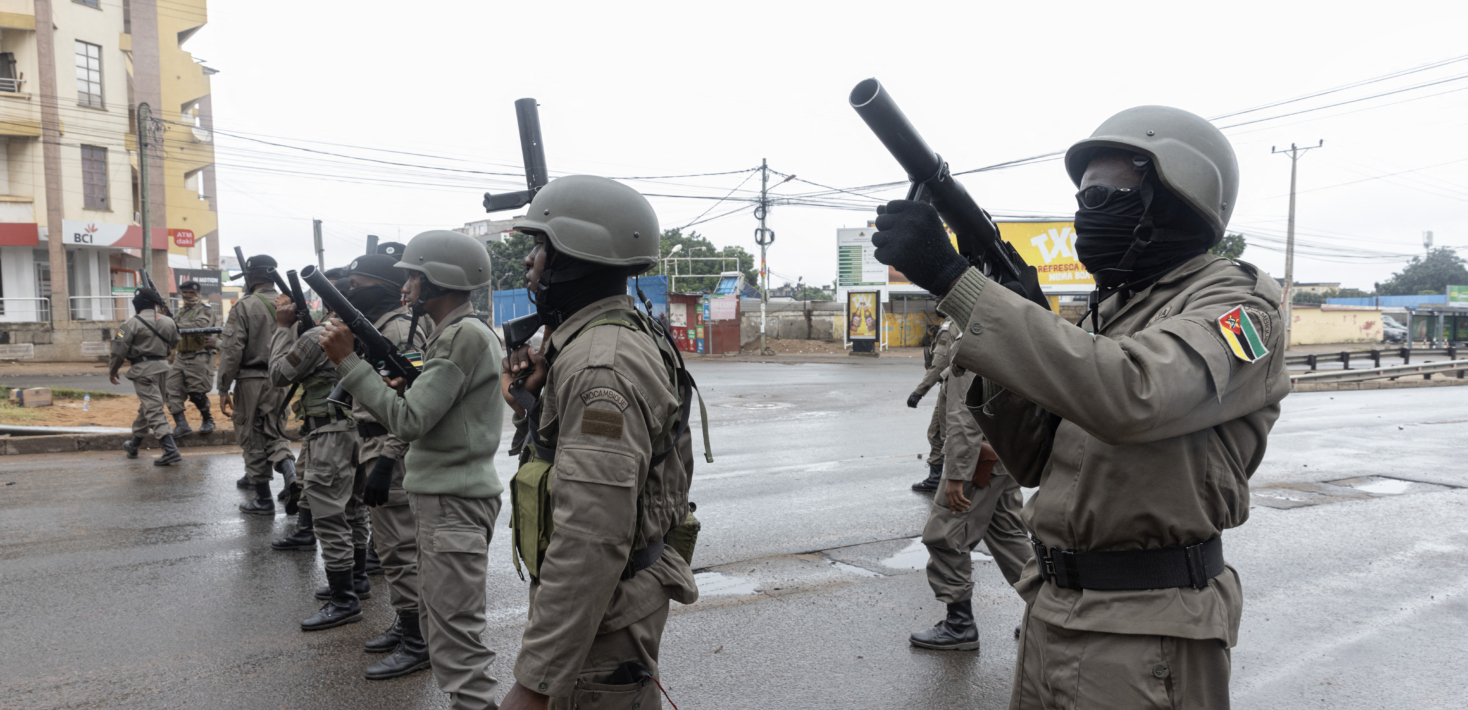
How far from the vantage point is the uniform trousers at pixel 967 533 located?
14.7 feet

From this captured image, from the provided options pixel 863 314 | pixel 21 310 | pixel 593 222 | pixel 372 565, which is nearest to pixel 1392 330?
pixel 863 314

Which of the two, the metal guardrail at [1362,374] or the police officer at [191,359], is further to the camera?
the metal guardrail at [1362,374]

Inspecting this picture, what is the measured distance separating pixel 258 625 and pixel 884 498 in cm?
505

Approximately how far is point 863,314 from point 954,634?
95.7 feet

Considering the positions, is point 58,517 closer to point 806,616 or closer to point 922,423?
point 806,616

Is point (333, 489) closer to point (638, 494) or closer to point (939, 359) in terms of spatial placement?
point (638, 494)

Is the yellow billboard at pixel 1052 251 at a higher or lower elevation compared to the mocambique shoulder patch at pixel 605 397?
higher

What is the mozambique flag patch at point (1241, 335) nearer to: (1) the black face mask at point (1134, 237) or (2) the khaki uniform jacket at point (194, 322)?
(1) the black face mask at point (1134, 237)

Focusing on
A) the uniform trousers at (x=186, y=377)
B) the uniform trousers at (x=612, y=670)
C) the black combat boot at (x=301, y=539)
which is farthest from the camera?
the uniform trousers at (x=186, y=377)

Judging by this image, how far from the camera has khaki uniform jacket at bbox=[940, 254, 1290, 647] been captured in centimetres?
149

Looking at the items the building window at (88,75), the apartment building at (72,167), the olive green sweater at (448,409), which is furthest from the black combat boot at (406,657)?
the building window at (88,75)

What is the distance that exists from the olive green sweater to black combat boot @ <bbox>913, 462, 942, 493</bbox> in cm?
540

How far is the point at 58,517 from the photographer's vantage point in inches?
275

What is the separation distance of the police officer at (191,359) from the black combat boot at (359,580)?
5.47 metres
